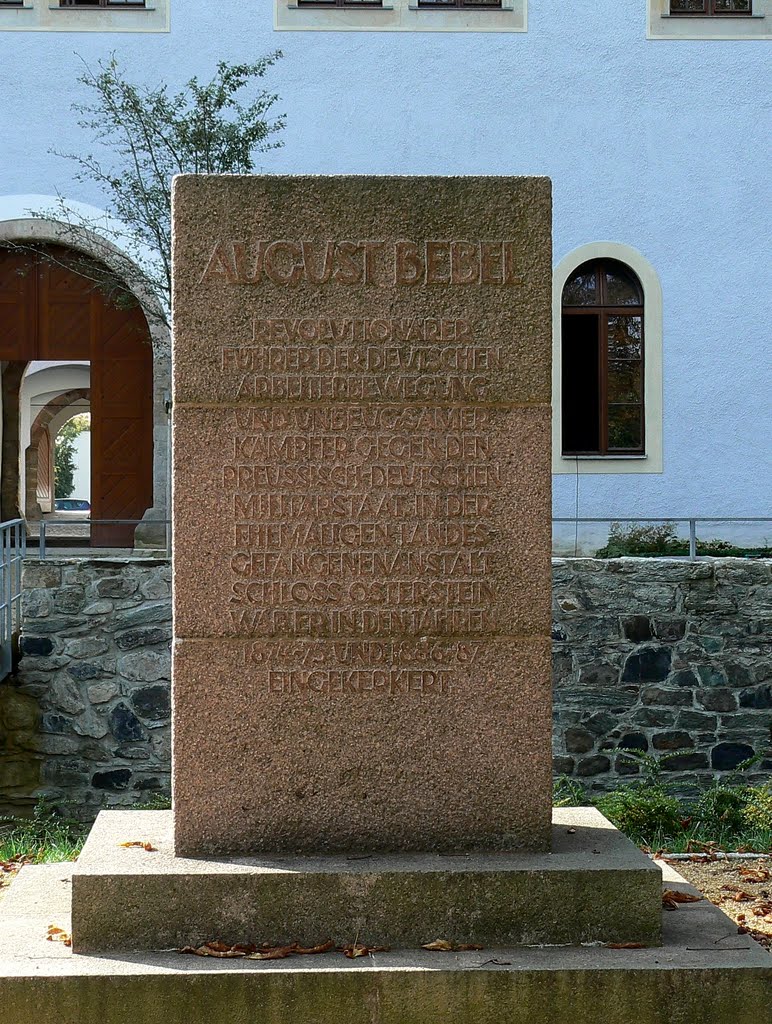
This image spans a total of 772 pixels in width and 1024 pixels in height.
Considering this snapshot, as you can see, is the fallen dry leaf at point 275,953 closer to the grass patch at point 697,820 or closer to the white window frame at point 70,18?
the grass patch at point 697,820

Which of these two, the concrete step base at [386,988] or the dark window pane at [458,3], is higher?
the dark window pane at [458,3]

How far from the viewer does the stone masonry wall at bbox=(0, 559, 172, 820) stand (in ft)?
33.1

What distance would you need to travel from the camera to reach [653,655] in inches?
402

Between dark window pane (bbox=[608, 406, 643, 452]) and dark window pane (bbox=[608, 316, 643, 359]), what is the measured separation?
20.3 inches

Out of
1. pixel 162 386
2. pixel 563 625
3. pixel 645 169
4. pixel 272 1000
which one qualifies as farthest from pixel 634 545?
pixel 272 1000

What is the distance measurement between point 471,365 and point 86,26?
9.96 metres

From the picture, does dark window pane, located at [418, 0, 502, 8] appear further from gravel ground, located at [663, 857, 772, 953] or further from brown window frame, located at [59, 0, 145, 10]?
gravel ground, located at [663, 857, 772, 953]

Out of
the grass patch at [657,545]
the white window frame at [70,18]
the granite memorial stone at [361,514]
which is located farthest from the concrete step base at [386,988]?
the white window frame at [70,18]

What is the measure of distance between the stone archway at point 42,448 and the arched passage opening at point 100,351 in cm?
1219

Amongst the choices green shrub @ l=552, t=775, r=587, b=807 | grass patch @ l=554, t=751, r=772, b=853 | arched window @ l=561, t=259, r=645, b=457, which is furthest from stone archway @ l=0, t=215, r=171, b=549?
grass patch @ l=554, t=751, r=772, b=853

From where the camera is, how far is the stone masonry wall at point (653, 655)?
1018 centimetres

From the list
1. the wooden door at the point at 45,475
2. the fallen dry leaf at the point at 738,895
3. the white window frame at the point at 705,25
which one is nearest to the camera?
the fallen dry leaf at the point at 738,895

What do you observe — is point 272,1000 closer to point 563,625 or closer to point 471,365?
point 471,365

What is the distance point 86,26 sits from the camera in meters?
12.7
